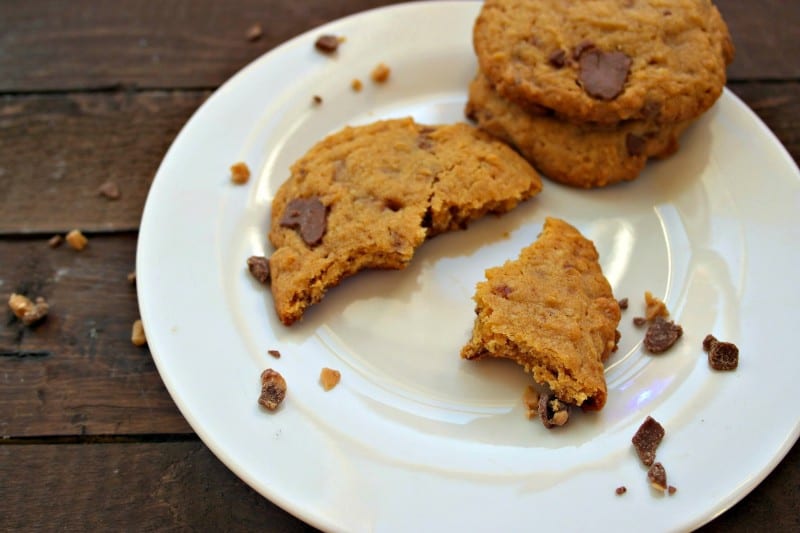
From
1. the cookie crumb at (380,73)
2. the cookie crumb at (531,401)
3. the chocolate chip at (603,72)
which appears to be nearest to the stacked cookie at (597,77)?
the chocolate chip at (603,72)

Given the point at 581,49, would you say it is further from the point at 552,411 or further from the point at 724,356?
the point at 552,411

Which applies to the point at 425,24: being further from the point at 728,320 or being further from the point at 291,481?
the point at 291,481

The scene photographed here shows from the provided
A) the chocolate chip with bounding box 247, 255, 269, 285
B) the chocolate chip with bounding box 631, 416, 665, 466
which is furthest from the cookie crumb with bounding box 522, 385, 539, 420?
the chocolate chip with bounding box 247, 255, 269, 285

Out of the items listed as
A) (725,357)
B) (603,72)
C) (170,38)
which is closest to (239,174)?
(170,38)

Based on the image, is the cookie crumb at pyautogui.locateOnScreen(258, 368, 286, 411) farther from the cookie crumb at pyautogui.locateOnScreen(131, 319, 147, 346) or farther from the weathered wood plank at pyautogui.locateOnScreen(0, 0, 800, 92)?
the weathered wood plank at pyautogui.locateOnScreen(0, 0, 800, 92)

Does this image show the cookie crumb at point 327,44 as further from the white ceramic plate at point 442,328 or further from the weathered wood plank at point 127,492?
the weathered wood plank at point 127,492

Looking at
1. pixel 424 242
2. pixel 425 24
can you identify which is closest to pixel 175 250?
pixel 424 242
